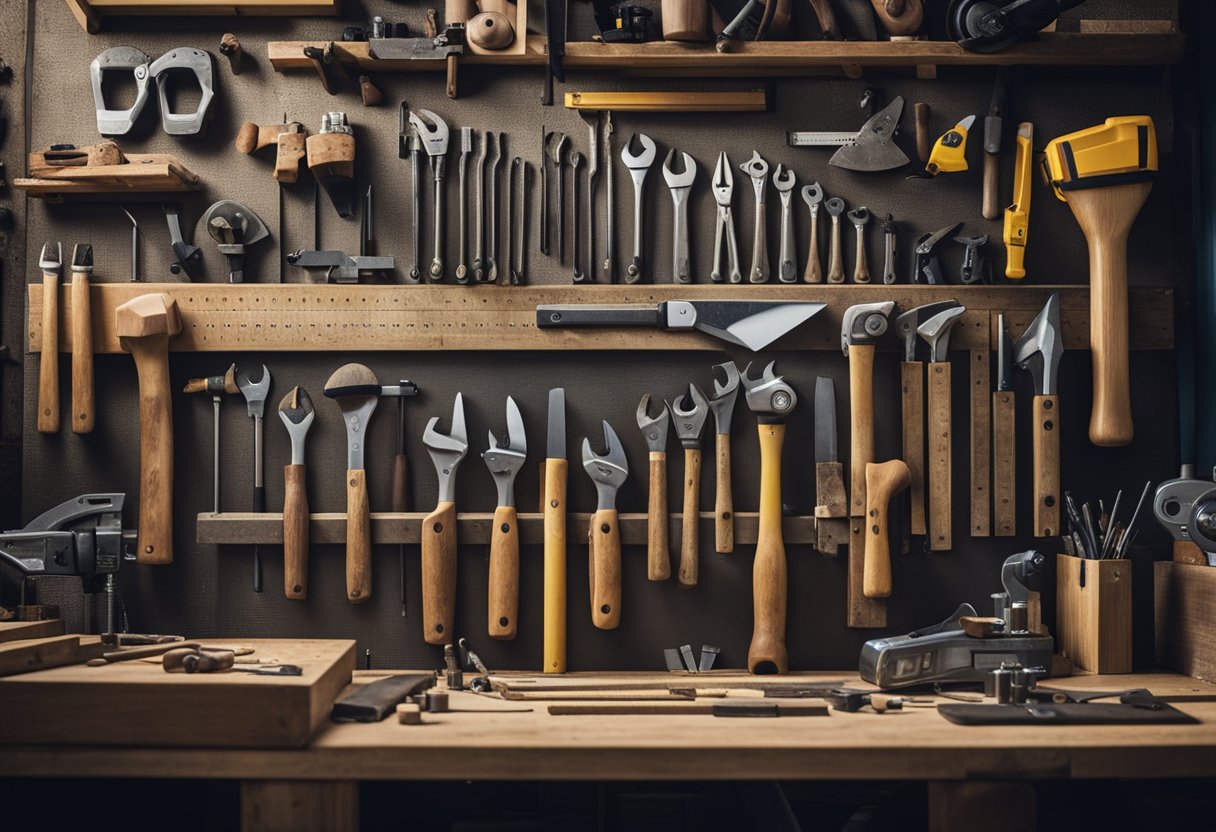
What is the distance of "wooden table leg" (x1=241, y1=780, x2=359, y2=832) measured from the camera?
2.10 metres

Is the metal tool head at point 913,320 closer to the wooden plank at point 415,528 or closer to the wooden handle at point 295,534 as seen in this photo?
the wooden plank at point 415,528

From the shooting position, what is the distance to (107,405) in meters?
3.11

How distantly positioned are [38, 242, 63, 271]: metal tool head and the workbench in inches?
59.4

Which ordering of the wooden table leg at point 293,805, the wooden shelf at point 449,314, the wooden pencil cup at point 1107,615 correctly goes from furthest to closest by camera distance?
the wooden shelf at point 449,314 → the wooden pencil cup at point 1107,615 → the wooden table leg at point 293,805

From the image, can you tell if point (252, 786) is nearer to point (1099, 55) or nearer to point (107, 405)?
point (107, 405)

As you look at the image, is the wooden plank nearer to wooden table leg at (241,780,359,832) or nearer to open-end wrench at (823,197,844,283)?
open-end wrench at (823,197,844,283)

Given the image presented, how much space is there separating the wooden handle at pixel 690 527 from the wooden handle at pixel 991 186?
1147mm

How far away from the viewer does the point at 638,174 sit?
3107 mm

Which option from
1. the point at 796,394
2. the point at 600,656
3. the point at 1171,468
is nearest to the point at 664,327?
the point at 796,394

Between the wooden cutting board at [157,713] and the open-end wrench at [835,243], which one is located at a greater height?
the open-end wrench at [835,243]

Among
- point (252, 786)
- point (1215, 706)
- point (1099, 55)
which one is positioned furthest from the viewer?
point (1099, 55)

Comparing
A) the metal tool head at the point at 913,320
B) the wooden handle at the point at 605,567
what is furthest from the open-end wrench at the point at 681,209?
the wooden handle at the point at 605,567

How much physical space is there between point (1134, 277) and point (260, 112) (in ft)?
8.78

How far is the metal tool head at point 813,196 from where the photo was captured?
10.2ft
